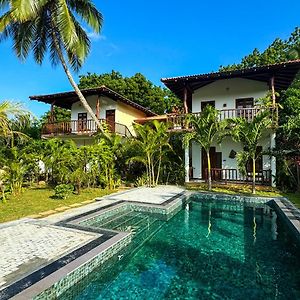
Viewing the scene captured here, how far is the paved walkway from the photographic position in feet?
12.8

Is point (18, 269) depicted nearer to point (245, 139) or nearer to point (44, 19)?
point (245, 139)

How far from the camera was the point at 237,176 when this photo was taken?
14289 millimetres

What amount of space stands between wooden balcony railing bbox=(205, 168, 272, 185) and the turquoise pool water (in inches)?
246

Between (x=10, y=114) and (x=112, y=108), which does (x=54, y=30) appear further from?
(x=10, y=114)

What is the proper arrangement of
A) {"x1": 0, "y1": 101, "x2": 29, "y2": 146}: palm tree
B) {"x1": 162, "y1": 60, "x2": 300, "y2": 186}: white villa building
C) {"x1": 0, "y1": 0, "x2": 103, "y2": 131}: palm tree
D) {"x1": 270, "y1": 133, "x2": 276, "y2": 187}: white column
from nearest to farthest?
{"x1": 0, "y1": 101, "x2": 29, "y2": 146}: palm tree < {"x1": 270, "y1": 133, "x2": 276, "y2": 187}: white column < {"x1": 0, "y1": 0, "x2": 103, "y2": 131}: palm tree < {"x1": 162, "y1": 60, "x2": 300, "y2": 186}: white villa building

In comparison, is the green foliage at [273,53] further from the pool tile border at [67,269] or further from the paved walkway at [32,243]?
the paved walkway at [32,243]

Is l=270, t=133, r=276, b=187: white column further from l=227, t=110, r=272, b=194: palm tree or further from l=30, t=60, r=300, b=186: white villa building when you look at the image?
l=227, t=110, r=272, b=194: palm tree

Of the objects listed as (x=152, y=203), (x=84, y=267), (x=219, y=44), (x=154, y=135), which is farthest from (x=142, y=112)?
(x=84, y=267)

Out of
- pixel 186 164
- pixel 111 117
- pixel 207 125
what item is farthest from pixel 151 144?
pixel 111 117

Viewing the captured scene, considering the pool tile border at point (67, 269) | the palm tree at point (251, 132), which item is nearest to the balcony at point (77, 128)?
the palm tree at point (251, 132)

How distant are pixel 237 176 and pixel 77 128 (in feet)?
37.7

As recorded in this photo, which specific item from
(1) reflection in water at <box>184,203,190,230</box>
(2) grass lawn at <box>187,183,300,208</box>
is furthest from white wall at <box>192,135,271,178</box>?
(1) reflection in water at <box>184,203,190,230</box>

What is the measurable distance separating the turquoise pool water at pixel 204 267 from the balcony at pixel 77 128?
11.7m

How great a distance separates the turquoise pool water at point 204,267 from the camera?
384cm
